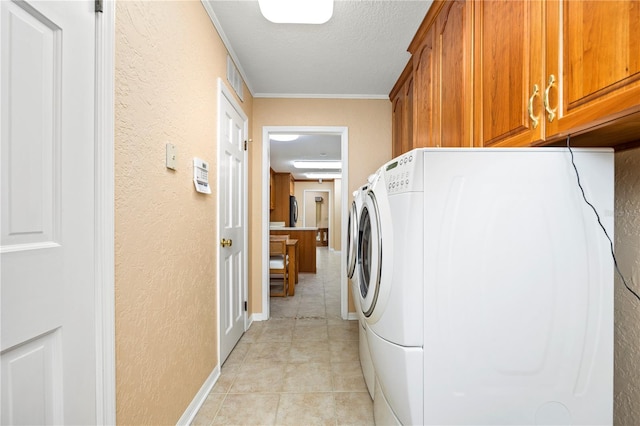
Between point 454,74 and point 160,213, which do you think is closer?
point 160,213

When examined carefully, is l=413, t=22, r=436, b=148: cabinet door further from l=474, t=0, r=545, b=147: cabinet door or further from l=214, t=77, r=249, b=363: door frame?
l=214, t=77, r=249, b=363: door frame

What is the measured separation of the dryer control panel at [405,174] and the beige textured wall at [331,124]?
6.39 ft

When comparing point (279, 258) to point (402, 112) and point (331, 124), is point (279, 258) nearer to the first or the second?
point (331, 124)

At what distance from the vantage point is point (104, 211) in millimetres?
910

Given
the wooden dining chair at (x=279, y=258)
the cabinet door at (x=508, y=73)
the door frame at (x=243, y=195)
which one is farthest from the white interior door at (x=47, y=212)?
the wooden dining chair at (x=279, y=258)

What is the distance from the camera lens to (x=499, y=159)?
0.95m

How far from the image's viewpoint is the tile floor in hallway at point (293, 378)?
63.0 inches

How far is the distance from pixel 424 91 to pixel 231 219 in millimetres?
1711

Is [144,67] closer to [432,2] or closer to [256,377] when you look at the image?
[432,2]

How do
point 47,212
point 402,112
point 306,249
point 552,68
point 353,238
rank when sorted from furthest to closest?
point 306,249, point 402,112, point 353,238, point 552,68, point 47,212

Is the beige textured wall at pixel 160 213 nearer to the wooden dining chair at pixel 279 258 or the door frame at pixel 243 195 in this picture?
the door frame at pixel 243 195

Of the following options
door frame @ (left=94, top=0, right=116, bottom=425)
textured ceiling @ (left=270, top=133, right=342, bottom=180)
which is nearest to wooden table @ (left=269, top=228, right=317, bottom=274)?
textured ceiling @ (left=270, top=133, right=342, bottom=180)

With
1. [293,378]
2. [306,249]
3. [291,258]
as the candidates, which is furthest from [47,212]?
[306,249]

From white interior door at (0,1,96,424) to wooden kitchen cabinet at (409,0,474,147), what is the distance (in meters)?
1.49
